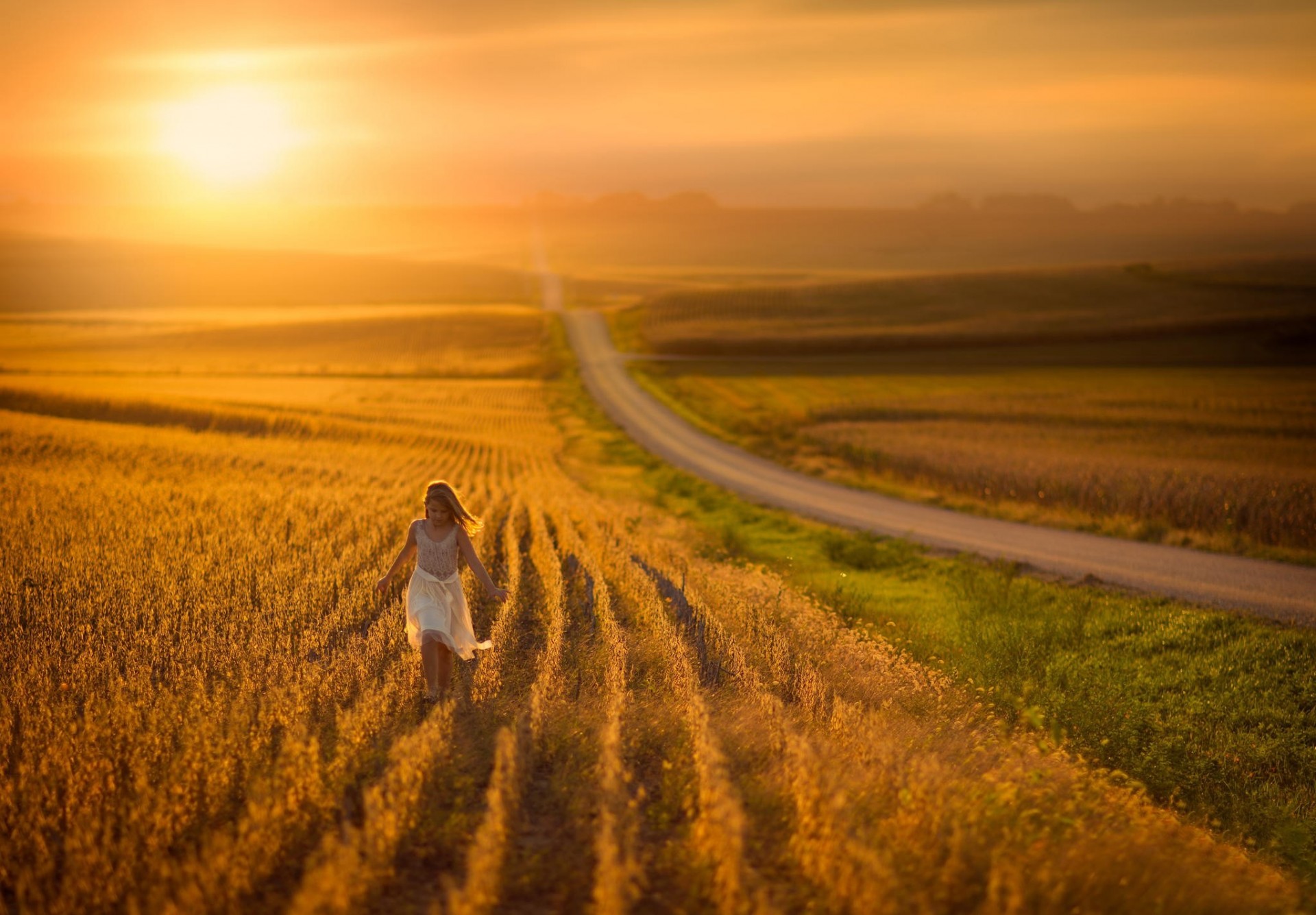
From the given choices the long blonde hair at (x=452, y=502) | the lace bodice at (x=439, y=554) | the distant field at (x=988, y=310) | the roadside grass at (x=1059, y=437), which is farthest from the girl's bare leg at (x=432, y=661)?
the distant field at (x=988, y=310)

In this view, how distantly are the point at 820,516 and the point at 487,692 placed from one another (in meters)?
16.8

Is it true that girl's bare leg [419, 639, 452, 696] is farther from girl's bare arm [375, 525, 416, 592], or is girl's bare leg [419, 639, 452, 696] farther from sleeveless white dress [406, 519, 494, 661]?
girl's bare arm [375, 525, 416, 592]

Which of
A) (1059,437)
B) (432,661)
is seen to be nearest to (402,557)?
(432,661)

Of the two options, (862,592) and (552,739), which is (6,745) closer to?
(552,739)

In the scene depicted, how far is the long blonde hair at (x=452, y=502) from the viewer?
8398mm

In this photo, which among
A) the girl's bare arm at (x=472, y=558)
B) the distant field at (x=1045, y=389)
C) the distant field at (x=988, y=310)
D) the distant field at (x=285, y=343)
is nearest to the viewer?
the girl's bare arm at (x=472, y=558)

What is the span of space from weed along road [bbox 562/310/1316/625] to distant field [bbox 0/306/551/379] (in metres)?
36.6

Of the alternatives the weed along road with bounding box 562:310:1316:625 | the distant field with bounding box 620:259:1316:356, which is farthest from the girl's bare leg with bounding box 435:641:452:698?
the distant field with bounding box 620:259:1316:356

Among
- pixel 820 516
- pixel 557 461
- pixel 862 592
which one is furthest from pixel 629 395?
pixel 862 592

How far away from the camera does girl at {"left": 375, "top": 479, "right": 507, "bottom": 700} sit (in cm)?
836

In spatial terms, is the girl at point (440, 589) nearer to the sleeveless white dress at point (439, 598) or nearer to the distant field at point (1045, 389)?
the sleeveless white dress at point (439, 598)

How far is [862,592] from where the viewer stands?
15.9 m

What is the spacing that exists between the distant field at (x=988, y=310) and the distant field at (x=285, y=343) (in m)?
12.8

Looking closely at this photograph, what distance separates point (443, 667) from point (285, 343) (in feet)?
254
